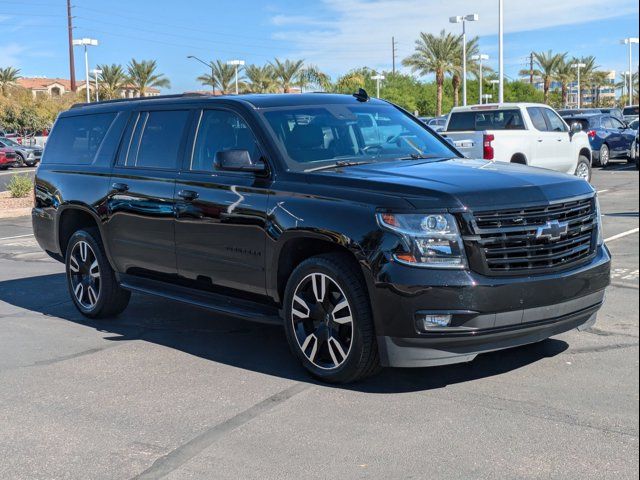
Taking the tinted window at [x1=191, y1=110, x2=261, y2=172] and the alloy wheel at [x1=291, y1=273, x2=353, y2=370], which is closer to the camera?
the alloy wheel at [x1=291, y1=273, x2=353, y2=370]

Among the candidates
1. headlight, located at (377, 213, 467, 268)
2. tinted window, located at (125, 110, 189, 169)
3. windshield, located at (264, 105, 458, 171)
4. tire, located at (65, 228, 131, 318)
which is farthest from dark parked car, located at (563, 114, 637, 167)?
headlight, located at (377, 213, 467, 268)

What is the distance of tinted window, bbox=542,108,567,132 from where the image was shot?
1755 centimetres

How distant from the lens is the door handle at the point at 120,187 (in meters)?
6.91

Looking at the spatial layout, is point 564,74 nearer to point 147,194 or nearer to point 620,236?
point 620,236

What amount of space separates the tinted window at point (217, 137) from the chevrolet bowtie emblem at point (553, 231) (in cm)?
221

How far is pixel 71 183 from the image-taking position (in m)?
7.66

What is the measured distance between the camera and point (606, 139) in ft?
87.2

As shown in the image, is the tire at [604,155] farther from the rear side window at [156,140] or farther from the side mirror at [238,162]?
the side mirror at [238,162]

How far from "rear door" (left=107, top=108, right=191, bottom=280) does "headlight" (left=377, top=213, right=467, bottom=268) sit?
2.30 metres

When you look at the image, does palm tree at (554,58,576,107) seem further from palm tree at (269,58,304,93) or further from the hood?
the hood

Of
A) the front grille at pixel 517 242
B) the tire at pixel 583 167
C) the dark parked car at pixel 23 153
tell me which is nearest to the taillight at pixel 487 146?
the tire at pixel 583 167

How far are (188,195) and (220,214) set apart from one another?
420mm

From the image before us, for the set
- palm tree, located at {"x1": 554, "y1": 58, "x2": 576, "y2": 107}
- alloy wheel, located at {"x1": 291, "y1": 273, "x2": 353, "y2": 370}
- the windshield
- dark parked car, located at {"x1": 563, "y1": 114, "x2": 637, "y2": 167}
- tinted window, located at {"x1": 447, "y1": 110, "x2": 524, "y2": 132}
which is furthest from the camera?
palm tree, located at {"x1": 554, "y1": 58, "x2": 576, "y2": 107}

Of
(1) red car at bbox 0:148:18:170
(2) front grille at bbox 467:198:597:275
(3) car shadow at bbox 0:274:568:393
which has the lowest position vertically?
(3) car shadow at bbox 0:274:568:393
